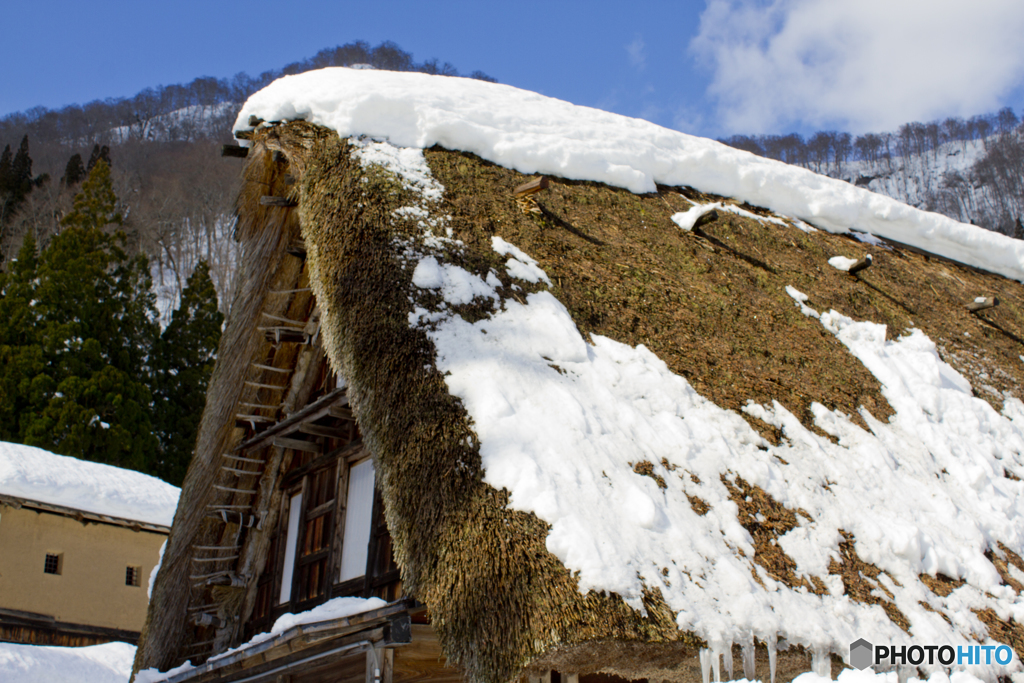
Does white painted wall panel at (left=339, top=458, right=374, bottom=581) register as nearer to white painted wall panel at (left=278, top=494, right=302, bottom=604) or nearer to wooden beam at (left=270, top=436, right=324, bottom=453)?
wooden beam at (left=270, top=436, right=324, bottom=453)

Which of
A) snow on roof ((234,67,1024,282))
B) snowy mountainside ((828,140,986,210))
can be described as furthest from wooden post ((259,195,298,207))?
snowy mountainside ((828,140,986,210))

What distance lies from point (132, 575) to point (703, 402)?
39.6ft

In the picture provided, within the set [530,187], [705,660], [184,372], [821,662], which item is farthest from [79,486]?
[821,662]

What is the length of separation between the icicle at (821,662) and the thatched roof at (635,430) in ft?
0.04

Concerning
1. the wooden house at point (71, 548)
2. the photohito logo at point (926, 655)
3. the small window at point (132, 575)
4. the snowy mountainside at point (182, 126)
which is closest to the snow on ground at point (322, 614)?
the photohito logo at point (926, 655)

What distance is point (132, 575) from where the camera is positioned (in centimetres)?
1205

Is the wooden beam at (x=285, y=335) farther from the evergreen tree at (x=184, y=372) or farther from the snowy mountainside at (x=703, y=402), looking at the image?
the evergreen tree at (x=184, y=372)

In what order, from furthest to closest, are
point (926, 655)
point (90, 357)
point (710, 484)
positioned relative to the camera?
point (90, 357)
point (710, 484)
point (926, 655)

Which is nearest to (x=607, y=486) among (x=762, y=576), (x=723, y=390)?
(x=762, y=576)

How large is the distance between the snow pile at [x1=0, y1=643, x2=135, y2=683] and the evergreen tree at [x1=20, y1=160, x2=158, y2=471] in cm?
611

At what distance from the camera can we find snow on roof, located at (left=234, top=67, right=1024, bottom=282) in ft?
14.7

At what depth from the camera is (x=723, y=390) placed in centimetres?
337

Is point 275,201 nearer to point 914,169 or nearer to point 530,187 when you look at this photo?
point 530,187

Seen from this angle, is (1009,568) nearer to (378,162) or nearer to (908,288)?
(908,288)
